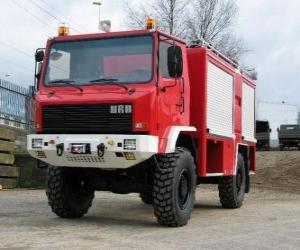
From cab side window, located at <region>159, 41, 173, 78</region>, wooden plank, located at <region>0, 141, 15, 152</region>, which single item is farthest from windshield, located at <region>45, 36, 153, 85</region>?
wooden plank, located at <region>0, 141, 15, 152</region>

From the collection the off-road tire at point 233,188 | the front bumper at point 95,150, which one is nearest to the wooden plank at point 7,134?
the off-road tire at point 233,188

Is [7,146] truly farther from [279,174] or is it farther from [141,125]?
→ [279,174]

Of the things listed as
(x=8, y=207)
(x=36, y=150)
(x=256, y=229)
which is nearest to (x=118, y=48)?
(x=36, y=150)

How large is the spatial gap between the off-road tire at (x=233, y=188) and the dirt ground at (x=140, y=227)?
0.25 meters

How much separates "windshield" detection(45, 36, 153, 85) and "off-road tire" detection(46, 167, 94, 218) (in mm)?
1651

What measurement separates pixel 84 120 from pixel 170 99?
4.69ft

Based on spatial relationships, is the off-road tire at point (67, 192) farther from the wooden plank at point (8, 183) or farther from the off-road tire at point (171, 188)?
the wooden plank at point (8, 183)

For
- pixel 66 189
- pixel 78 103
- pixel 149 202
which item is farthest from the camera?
pixel 149 202

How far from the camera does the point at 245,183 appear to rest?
559 inches

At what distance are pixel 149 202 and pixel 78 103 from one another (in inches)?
192

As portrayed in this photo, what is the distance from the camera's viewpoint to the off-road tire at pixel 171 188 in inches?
372

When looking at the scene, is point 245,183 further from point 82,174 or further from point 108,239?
point 108,239

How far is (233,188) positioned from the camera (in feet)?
43.3

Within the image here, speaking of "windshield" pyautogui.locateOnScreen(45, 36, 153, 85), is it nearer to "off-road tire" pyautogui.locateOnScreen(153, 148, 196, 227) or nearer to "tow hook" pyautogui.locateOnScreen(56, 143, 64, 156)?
"tow hook" pyautogui.locateOnScreen(56, 143, 64, 156)
